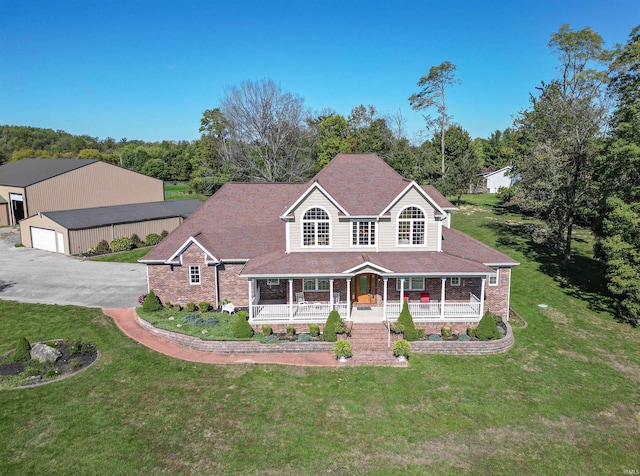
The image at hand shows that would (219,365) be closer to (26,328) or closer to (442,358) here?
(442,358)

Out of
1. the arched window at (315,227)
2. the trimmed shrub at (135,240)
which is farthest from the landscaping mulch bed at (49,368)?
the trimmed shrub at (135,240)

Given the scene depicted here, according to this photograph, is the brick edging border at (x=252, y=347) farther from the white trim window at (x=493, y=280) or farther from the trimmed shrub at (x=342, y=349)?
the white trim window at (x=493, y=280)

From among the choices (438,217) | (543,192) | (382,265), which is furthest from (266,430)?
(543,192)

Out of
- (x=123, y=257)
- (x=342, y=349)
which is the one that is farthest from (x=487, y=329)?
(x=123, y=257)

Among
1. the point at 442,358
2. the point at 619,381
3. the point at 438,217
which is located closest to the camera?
the point at 619,381

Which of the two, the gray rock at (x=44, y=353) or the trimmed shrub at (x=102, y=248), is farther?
the trimmed shrub at (x=102, y=248)

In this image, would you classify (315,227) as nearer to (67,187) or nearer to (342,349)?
(342,349)
